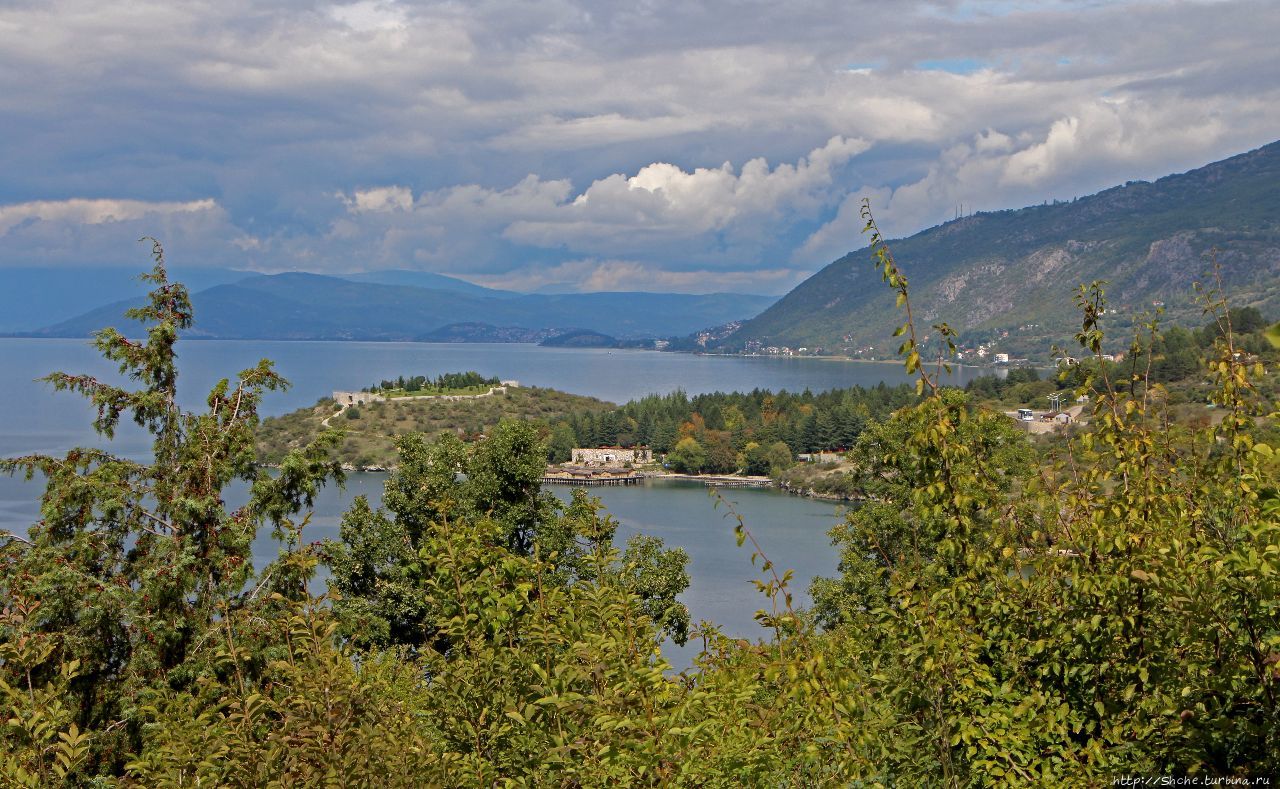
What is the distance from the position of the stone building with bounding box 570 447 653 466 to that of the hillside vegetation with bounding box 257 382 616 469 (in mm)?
5240

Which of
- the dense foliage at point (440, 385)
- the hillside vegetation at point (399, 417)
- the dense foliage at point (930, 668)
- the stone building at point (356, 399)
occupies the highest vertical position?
the dense foliage at point (930, 668)

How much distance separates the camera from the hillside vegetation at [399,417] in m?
94.1

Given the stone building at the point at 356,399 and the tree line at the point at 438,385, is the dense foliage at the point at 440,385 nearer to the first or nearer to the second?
the tree line at the point at 438,385

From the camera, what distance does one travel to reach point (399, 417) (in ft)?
364

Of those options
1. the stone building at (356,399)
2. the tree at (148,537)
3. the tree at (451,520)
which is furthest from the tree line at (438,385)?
the tree at (148,537)

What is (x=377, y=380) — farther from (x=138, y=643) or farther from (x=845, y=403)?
(x=138, y=643)

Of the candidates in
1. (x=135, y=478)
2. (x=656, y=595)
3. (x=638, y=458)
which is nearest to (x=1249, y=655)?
(x=135, y=478)

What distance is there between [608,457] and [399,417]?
89.7 feet

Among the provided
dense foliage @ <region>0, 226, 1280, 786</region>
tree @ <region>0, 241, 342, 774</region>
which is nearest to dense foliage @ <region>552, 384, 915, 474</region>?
tree @ <region>0, 241, 342, 774</region>

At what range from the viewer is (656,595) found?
17672 millimetres

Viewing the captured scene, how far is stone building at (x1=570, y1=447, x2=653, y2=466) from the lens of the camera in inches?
3743

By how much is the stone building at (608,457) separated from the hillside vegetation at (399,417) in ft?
17.2

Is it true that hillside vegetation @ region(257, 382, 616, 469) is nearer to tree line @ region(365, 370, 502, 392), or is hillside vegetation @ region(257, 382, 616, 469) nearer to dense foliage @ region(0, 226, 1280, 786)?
tree line @ region(365, 370, 502, 392)

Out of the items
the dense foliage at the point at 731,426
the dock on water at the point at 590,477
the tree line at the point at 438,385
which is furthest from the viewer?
the tree line at the point at 438,385
